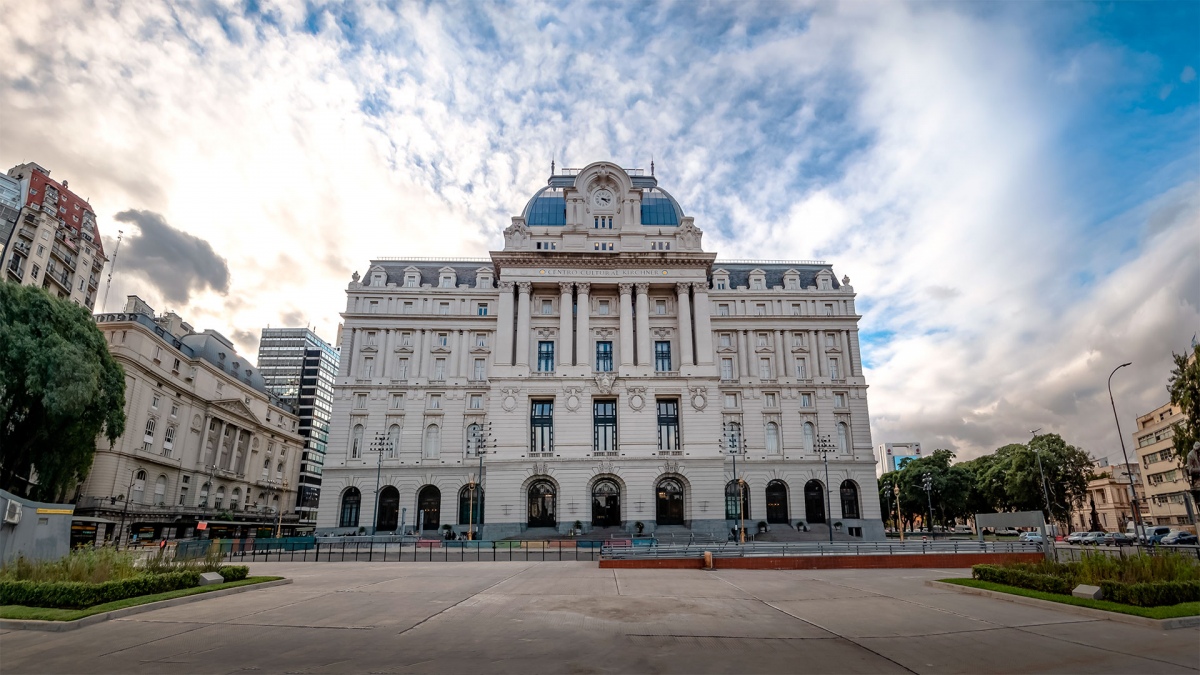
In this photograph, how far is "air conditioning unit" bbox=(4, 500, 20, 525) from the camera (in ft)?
63.3

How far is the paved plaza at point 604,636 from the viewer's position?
1015cm

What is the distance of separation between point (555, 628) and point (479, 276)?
5940 cm

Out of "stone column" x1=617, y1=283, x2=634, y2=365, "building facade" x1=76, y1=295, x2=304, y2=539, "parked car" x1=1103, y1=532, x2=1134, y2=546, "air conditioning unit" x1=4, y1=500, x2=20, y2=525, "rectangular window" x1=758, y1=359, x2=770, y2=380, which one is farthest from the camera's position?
"rectangular window" x1=758, y1=359, x2=770, y2=380

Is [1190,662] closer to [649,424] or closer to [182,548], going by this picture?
[182,548]

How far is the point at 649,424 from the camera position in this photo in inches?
2263

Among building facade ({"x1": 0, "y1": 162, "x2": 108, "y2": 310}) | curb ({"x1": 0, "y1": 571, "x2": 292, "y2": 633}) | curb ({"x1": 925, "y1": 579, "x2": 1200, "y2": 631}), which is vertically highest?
building facade ({"x1": 0, "y1": 162, "x2": 108, "y2": 310})

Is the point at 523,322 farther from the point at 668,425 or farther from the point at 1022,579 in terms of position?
the point at 1022,579

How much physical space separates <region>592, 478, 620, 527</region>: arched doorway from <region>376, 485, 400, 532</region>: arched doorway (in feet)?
63.1

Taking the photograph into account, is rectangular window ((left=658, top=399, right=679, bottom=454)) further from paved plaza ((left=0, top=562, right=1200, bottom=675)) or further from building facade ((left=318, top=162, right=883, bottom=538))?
paved plaza ((left=0, top=562, right=1200, bottom=675))

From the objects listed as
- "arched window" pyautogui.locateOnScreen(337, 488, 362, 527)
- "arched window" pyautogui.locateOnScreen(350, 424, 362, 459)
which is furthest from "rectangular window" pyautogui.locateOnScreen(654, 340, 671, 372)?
"arched window" pyautogui.locateOnScreen(337, 488, 362, 527)

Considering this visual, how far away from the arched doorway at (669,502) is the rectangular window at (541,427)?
10.6 meters

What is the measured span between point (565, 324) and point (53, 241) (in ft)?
171

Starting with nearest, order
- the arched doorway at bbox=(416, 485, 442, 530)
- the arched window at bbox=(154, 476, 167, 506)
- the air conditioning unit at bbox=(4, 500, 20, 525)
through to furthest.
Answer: the air conditioning unit at bbox=(4, 500, 20, 525) → the arched doorway at bbox=(416, 485, 442, 530) → the arched window at bbox=(154, 476, 167, 506)

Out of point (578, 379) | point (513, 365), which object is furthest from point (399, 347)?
point (578, 379)
